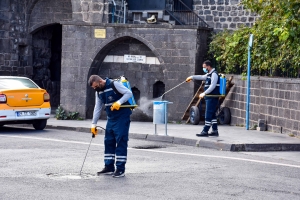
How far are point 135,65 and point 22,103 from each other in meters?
5.65

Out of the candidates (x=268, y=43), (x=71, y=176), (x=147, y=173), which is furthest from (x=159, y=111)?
(x=71, y=176)

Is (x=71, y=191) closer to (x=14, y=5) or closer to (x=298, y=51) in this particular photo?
(x=298, y=51)

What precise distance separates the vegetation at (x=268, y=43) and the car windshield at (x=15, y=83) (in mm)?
5996

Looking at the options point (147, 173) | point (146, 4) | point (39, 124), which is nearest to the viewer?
point (147, 173)

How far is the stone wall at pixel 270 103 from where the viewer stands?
18.5 metres

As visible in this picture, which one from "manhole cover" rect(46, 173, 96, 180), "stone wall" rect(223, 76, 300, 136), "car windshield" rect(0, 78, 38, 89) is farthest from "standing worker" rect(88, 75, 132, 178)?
"stone wall" rect(223, 76, 300, 136)

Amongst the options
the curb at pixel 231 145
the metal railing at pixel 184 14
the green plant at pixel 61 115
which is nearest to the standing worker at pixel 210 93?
the curb at pixel 231 145

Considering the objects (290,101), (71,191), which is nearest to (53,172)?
(71,191)

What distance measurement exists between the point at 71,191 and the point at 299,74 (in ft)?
34.6

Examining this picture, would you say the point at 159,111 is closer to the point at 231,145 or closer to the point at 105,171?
the point at 231,145

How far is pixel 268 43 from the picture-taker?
20438 millimetres

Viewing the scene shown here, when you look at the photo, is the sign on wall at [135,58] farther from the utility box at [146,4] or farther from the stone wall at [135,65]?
the utility box at [146,4]

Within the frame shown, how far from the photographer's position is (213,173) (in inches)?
470

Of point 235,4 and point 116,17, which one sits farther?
point 235,4
